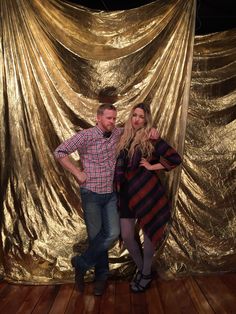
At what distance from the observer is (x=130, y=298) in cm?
246

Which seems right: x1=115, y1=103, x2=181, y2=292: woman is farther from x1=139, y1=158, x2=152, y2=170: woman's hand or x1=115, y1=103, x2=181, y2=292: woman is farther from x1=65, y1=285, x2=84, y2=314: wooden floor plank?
x1=65, y1=285, x2=84, y2=314: wooden floor plank

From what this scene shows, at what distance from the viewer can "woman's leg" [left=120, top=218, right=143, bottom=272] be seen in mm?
2582

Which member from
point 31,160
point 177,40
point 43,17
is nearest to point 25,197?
point 31,160

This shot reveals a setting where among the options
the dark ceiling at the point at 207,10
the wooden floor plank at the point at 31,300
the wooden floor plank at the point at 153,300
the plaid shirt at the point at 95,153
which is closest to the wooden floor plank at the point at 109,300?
the wooden floor plank at the point at 153,300

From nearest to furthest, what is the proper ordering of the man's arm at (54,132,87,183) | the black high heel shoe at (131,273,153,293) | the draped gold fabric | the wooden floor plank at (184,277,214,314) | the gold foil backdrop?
1. the wooden floor plank at (184,277,214,314)
2. the man's arm at (54,132,87,183)
3. the black high heel shoe at (131,273,153,293)
4. the draped gold fabric
5. the gold foil backdrop

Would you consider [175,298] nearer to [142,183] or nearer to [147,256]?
[147,256]

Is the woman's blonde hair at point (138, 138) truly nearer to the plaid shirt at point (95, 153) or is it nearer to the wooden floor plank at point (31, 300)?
the plaid shirt at point (95, 153)

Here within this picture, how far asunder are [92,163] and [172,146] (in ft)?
2.08

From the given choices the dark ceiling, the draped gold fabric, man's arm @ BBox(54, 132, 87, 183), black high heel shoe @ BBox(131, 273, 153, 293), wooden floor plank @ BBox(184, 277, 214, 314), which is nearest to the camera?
wooden floor plank @ BBox(184, 277, 214, 314)

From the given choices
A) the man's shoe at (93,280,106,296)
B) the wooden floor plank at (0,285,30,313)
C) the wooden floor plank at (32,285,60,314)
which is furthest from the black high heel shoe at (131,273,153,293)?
the wooden floor plank at (0,285,30,313)

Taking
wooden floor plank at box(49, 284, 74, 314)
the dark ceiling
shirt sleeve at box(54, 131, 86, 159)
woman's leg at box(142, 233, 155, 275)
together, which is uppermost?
the dark ceiling

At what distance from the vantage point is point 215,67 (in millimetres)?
2912

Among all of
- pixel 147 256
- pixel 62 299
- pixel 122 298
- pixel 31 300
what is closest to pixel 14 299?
pixel 31 300

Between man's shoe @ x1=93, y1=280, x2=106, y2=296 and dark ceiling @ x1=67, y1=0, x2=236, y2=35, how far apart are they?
2.14 meters
